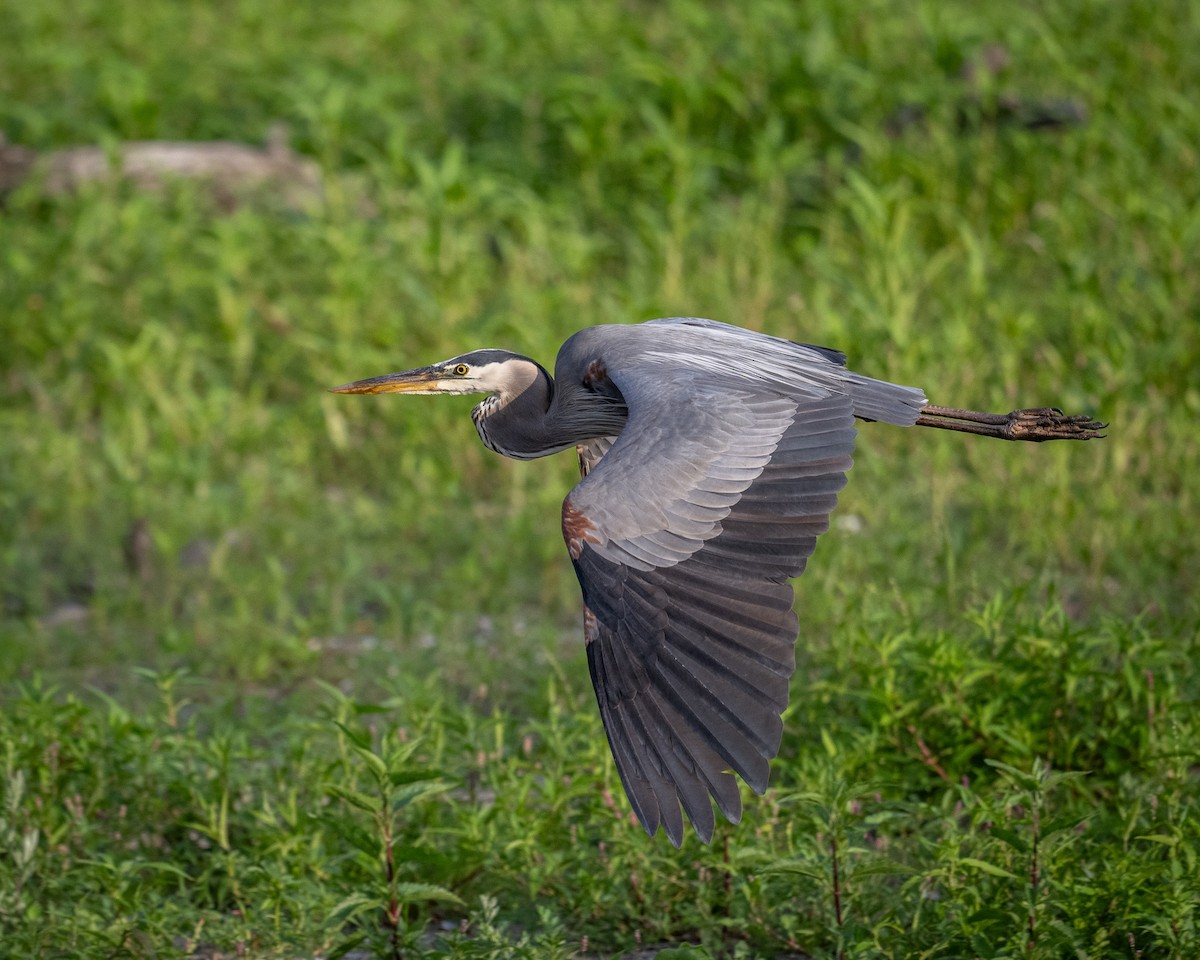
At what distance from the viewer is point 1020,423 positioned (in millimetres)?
4629

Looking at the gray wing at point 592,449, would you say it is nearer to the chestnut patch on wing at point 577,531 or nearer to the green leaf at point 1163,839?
the chestnut patch on wing at point 577,531

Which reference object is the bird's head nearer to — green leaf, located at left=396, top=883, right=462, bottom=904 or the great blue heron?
the great blue heron

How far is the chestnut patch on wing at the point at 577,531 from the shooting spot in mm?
3488

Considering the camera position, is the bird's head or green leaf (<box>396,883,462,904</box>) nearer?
green leaf (<box>396,883,462,904</box>)

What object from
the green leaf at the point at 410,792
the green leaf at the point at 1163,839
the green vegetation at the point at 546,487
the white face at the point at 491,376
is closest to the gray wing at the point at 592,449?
the white face at the point at 491,376

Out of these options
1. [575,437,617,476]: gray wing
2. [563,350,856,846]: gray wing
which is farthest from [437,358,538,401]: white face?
[563,350,856,846]: gray wing

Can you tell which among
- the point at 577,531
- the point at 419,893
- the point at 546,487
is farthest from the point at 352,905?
the point at 546,487

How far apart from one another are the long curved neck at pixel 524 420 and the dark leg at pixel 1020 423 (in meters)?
1.08

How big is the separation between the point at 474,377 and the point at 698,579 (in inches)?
56.0

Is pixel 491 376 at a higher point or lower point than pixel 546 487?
higher

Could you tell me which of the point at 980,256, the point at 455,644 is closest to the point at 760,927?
the point at 455,644

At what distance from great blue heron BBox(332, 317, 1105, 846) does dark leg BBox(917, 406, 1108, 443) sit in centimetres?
31

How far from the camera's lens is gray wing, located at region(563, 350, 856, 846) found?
3.22m

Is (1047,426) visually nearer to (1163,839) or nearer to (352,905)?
(1163,839)
